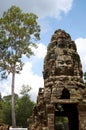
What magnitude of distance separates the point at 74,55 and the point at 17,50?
911 centimetres

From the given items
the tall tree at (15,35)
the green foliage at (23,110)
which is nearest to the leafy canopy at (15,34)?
the tall tree at (15,35)

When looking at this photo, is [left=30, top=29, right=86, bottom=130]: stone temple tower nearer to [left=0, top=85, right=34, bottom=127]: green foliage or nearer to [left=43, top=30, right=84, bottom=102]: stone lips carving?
[left=43, top=30, right=84, bottom=102]: stone lips carving

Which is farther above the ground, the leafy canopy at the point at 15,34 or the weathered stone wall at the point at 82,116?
the leafy canopy at the point at 15,34

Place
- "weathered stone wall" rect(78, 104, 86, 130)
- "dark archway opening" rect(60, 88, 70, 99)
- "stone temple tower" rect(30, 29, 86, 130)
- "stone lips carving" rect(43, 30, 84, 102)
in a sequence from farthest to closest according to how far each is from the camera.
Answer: "dark archway opening" rect(60, 88, 70, 99) < "stone lips carving" rect(43, 30, 84, 102) < "stone temple tower" rect(30, 29, 86, 130) < "weathered stone wall" rect(78, 104, 86, 130)

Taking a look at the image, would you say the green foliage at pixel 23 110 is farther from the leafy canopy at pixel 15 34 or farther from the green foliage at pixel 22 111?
the leafy canopy at pixel 15 34

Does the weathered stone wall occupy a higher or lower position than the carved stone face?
lower

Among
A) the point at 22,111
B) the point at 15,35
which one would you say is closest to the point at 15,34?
the point at 15,35

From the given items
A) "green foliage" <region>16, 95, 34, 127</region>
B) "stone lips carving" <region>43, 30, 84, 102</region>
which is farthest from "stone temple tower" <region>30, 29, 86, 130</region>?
"green foliage" <region>16, 95, 34, 127</region>

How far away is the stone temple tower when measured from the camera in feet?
62.6

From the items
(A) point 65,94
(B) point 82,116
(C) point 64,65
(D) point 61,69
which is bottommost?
(B) point 82,116

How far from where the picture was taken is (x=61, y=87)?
19.7 metres

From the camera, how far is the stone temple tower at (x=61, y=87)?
19094mm

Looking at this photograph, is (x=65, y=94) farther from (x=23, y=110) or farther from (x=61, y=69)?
(x=23, y=110)

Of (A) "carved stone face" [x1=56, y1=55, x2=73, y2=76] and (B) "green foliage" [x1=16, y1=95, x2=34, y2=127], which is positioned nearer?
(A) "carved stone face" [x1=56, y1=55, x2=73, y2=76]
